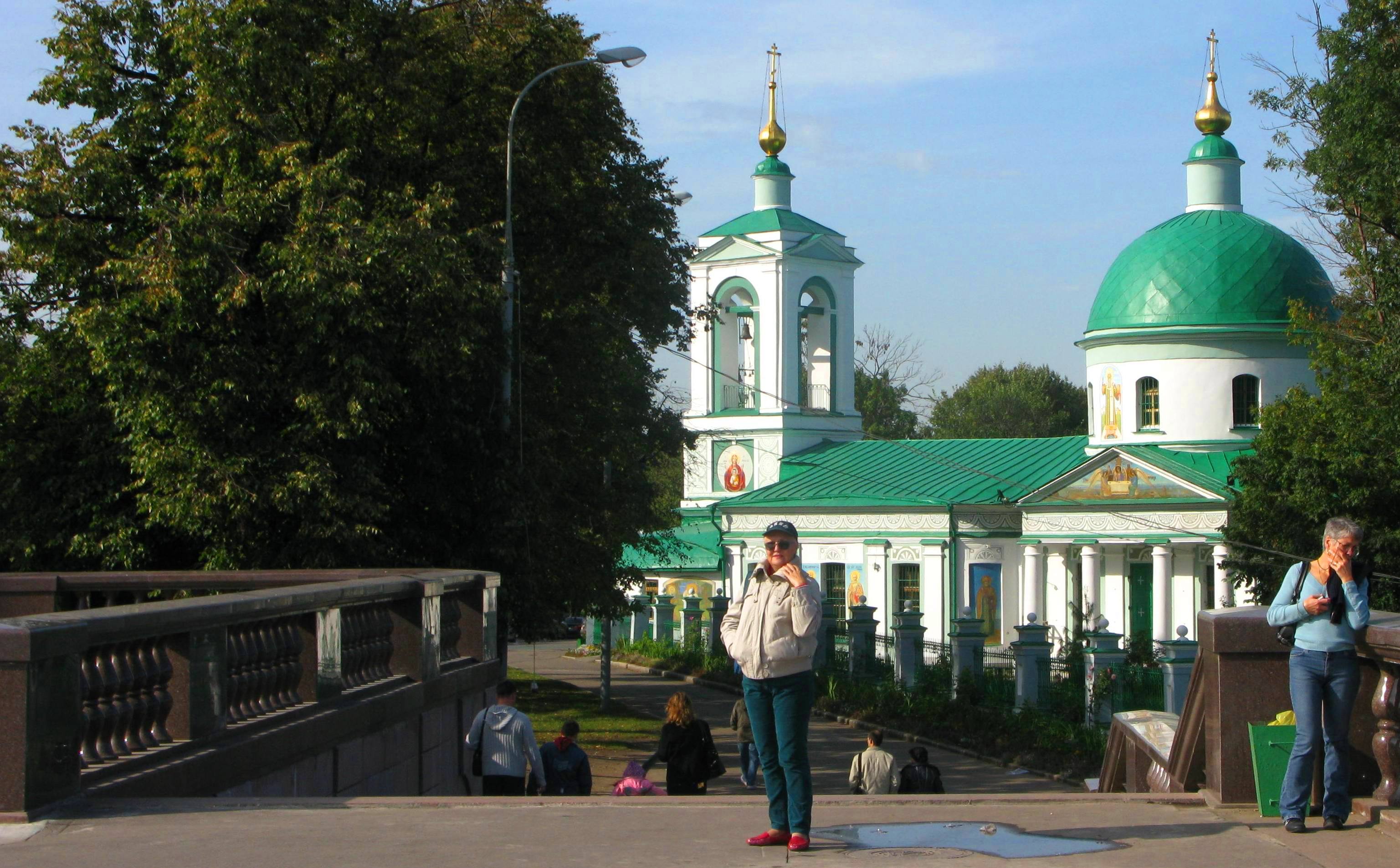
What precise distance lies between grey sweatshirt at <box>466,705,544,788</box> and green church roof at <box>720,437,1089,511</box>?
3358 centimetres

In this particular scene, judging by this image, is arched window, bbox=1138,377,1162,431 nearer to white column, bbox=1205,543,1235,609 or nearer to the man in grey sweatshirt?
white column, bbox=1205,543,1235,609

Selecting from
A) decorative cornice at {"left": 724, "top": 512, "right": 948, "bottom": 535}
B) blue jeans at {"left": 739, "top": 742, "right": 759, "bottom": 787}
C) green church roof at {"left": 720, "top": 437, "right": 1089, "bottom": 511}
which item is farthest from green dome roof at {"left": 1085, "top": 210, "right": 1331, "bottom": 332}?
blue jeans at {"left": 739, "top": 742, "right": 759, "bottom": 787}

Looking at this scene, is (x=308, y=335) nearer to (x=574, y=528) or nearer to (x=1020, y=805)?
(x=574, y=528)

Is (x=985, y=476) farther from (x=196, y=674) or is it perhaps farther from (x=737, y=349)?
(x=196, y=674)

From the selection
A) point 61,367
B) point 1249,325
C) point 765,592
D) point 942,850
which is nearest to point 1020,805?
point 942,850

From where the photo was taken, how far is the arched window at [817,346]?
164 feet

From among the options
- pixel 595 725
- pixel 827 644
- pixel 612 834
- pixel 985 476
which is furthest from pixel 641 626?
pixel 612 834

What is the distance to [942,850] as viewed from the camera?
20.9 ft

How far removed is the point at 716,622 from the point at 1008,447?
39.8ft

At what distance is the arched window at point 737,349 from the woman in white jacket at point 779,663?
42.7 m

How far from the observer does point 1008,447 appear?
4881cm

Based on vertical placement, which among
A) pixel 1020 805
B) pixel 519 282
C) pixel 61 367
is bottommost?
pixel 1020 805

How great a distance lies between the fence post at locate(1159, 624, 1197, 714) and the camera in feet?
77.4

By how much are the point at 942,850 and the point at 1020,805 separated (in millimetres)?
1216
